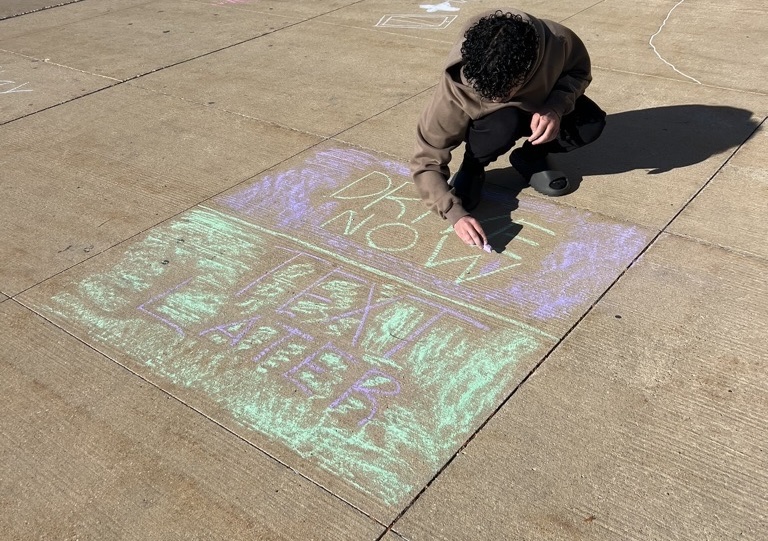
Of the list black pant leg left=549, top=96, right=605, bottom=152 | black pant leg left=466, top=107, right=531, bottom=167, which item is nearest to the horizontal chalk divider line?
black pant leg left=466, top=107, right=531, bottom=167

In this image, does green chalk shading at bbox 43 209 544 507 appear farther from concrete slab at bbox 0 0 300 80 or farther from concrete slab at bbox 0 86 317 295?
concrete slab at bbox 0 0 300 80

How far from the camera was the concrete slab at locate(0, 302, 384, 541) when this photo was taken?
2.09 m

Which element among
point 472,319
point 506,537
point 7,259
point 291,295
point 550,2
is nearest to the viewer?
point 506,537

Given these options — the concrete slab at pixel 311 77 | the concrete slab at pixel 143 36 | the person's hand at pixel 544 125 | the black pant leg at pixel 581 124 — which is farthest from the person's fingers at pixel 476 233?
the concrete slab at pixel 143 36

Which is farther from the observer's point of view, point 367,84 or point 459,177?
point 367,84

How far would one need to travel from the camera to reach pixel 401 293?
2949 mm

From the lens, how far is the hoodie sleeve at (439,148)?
308 cm

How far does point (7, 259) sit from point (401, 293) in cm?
190

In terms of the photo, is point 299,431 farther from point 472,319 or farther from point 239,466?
point 472,319

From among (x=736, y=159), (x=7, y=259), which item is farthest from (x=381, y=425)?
(x=736, y=159)

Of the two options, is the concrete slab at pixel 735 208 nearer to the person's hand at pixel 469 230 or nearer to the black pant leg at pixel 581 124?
the black pant leg at pixel 581 124

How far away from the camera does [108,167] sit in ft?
13.9

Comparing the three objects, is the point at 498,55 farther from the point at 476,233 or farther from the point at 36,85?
the point at 36,85

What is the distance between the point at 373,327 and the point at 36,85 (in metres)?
4.27
